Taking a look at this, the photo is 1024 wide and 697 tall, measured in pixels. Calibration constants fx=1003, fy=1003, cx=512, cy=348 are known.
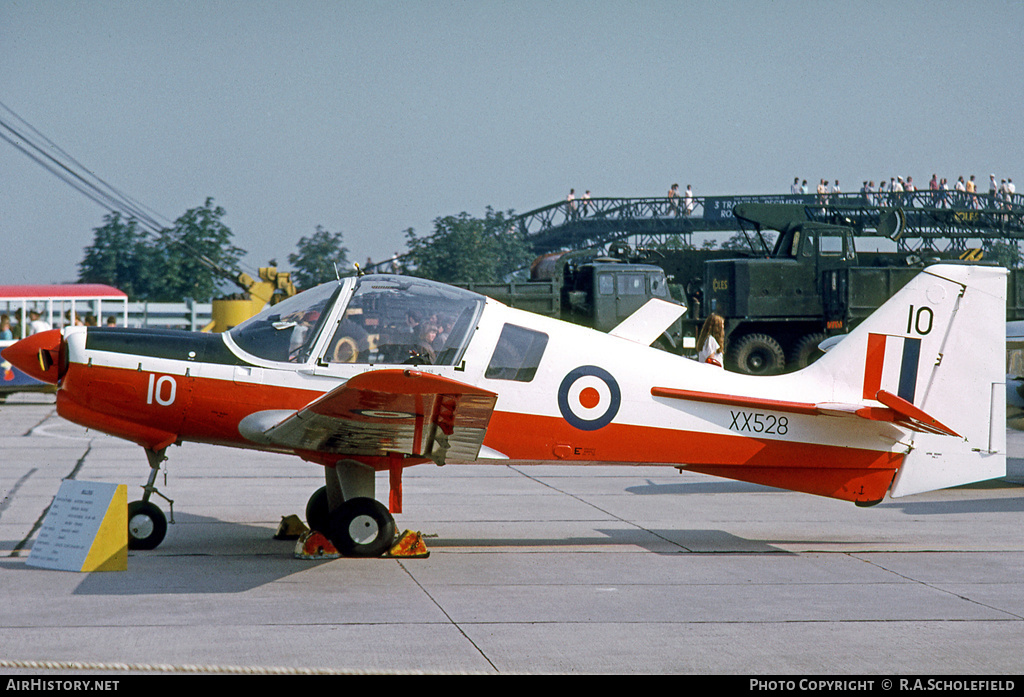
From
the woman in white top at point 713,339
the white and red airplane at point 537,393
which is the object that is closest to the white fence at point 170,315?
the woman in white top at point 713,339

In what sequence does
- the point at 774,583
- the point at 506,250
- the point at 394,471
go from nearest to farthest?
the point at 774,583
the point at 394,471
the point at 506,250

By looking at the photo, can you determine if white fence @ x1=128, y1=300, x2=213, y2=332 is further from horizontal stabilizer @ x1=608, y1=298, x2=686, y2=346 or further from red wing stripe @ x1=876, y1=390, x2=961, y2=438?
red wing stripe @ x1=876, y1=390, x2=961, y2=438

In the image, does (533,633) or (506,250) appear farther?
(506,250)

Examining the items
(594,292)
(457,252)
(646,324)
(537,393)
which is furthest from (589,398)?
(457,252)

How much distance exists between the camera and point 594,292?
23.5m

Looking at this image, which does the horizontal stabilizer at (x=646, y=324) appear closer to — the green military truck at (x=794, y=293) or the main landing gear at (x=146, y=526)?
the main landing gear at (x=146, y=526)

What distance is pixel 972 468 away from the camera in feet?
24.1

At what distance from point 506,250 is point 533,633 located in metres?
43.9

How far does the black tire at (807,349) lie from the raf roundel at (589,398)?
16.9m

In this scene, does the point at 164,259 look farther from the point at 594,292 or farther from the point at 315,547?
the point at 315,547

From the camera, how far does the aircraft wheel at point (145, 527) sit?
698 cm

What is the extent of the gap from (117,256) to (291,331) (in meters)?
53.6
